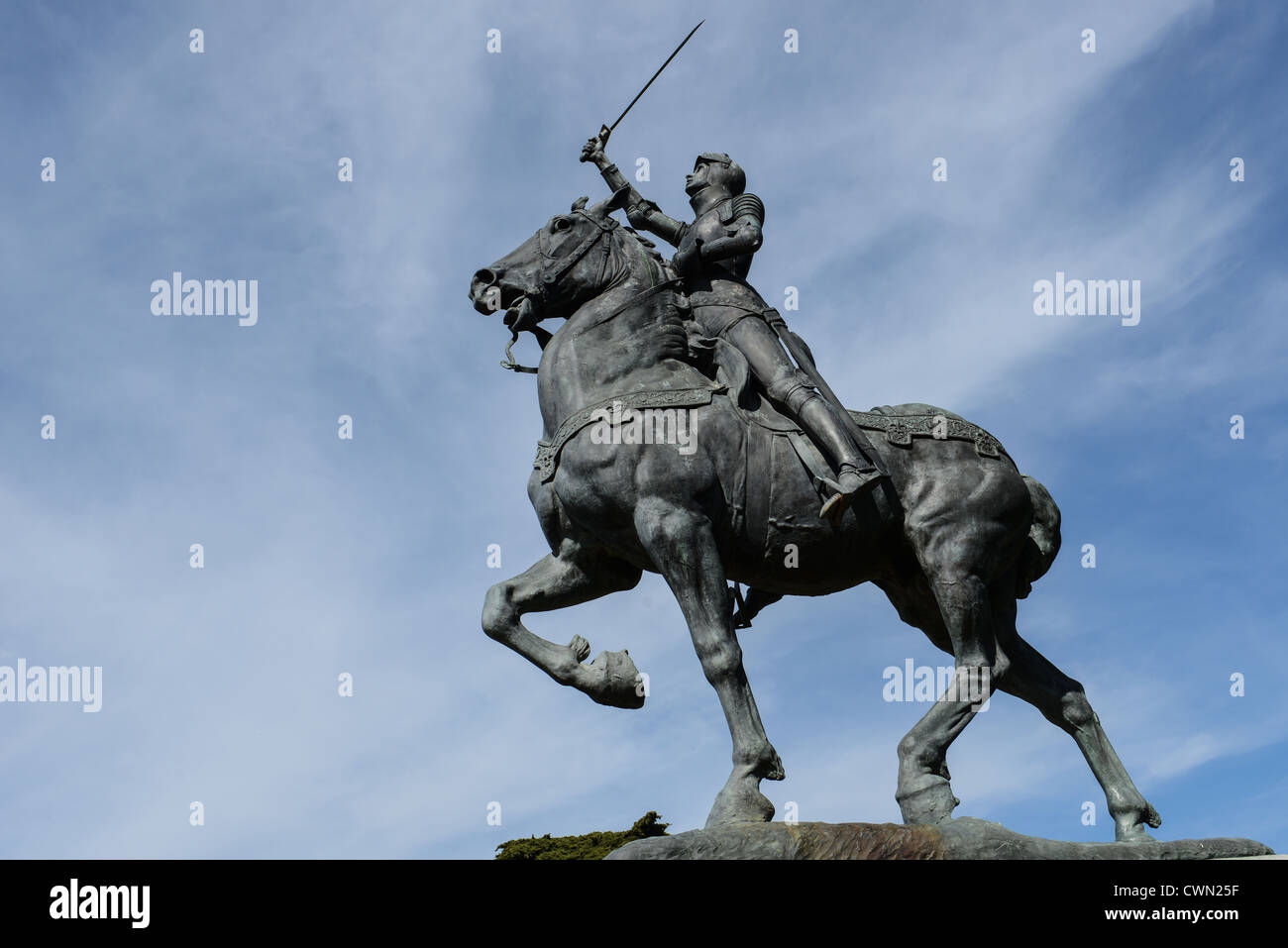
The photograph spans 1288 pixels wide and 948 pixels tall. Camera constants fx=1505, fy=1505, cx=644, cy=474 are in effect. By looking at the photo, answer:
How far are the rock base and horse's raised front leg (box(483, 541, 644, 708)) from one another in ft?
5.35

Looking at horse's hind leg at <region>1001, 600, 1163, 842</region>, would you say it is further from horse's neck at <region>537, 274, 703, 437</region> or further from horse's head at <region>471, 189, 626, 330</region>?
horse's head at <region>471, 189, 626, 330</region>

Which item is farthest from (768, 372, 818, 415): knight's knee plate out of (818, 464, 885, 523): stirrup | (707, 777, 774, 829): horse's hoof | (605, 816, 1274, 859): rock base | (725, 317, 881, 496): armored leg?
(605, 816, 1274, 859): rock base

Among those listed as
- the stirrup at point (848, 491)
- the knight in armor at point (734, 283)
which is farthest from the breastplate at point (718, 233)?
the stirrup at point (848, 491)

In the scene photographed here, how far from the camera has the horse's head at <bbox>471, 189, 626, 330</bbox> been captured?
34.7 feet

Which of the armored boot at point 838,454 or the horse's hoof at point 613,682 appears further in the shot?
the horse's hoof at point 613,682

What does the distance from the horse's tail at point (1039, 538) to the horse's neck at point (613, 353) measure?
2588 millimetres

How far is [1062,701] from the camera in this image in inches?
413

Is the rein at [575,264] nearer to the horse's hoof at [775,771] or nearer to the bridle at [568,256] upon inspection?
the bridle at [568,256]

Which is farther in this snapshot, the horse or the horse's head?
Answer: the horse's head

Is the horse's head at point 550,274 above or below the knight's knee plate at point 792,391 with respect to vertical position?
above

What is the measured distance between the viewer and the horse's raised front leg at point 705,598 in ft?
30.7

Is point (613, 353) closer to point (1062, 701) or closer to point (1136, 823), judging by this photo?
point (1062, 701)
